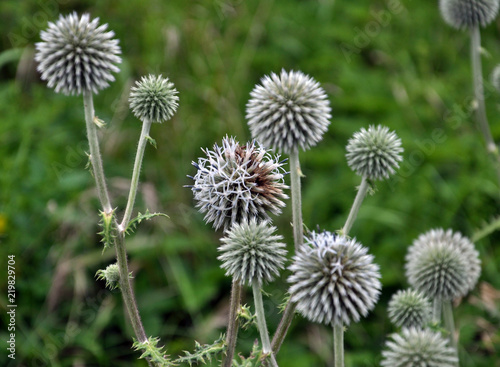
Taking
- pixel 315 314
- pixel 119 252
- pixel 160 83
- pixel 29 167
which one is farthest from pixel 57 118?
pixel 315 314

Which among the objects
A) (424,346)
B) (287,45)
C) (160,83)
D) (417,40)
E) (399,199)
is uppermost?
(417,40)

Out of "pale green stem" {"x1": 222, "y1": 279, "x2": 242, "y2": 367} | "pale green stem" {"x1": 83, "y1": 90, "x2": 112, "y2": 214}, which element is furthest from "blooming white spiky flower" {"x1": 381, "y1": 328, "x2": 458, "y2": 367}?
"pale green stem" {"x1": 83, "y1": 90, "x2": 112, "y2": 214}

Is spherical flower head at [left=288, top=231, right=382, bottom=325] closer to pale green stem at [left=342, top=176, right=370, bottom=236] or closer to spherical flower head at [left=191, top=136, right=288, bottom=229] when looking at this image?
pale green stem at [left=342, top=176, right=370, bottom=236]

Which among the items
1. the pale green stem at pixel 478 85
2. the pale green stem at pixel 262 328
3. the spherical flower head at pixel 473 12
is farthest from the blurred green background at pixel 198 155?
the pale green stem at pixel 262 328

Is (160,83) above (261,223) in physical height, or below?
above

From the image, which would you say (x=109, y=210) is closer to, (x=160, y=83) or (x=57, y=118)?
(x=160, y=83)

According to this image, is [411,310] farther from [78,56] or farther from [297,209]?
[78,56]

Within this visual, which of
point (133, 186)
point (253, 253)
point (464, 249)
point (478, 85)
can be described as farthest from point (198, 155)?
point (253, 253)
